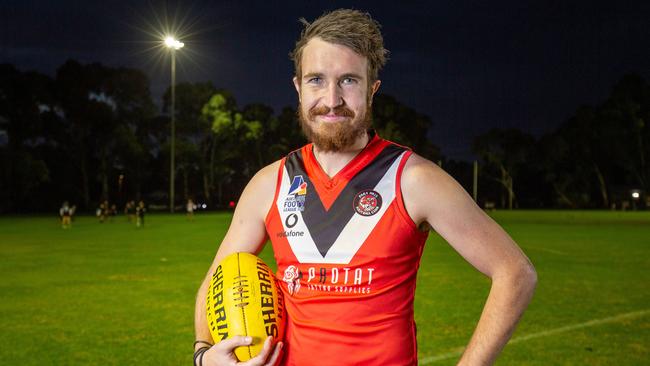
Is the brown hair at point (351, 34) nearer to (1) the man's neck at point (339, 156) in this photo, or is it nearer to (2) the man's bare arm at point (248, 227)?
(1) the man's neck at point (339, 156)

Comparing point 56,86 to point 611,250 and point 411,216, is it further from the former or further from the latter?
point 411,216

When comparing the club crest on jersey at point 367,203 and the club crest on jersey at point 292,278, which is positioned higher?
the club crest on jersey at point 367,203

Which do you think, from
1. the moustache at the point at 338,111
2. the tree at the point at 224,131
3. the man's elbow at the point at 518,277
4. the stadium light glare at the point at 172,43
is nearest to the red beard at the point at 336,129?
the moustache at the point at 338,111

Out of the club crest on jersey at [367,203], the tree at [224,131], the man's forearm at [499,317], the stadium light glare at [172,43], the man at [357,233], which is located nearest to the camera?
the man's forearm at [499,317]

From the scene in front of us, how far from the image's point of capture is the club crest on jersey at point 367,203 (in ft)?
8.10

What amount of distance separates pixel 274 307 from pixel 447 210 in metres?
0.81

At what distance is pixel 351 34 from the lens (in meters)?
2.51

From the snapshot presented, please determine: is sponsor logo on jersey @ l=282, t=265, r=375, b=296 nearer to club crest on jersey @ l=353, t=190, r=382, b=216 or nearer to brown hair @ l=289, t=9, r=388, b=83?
club crest on jersey @ l=353, t=190, r=382, b=216

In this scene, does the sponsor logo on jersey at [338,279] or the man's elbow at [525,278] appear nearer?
the man's elbow at [525,278]

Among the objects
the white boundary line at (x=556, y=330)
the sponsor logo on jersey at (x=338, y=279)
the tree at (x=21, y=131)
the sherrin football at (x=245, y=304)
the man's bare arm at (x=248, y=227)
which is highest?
the tree at (x=21, y=131)

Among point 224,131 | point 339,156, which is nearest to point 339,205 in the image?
point 339,156

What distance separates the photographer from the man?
2.33m

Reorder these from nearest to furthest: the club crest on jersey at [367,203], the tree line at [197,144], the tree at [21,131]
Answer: the club crest on jersey at [367,203] < the tree at [21,131] < the tree line at [197,144]

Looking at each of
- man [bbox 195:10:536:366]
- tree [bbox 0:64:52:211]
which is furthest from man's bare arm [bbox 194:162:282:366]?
tree [bbox 0:64:52:211]
